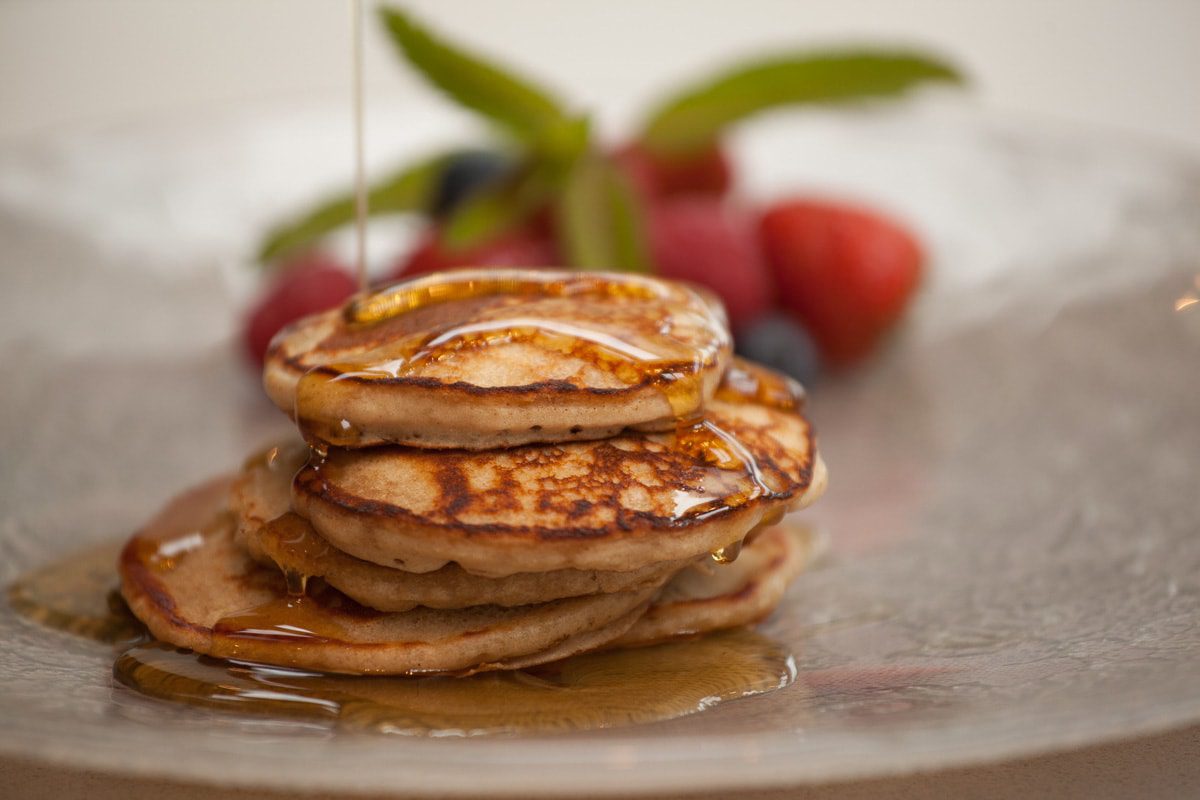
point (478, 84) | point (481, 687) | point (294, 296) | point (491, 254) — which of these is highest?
point (478, 84)

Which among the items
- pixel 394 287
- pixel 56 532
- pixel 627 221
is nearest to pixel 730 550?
pixel 394 287

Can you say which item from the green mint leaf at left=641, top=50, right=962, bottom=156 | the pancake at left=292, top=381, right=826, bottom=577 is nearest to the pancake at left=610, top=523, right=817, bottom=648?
the pancake at left=292, top=381, right=826, bottom=577

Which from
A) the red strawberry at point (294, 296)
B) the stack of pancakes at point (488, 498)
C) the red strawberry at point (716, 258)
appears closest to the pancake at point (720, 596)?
the stack of pancakes at point (488, 498)

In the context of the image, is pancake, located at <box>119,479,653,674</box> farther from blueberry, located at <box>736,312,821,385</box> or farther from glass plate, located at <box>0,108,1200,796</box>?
blueberry, located at <box>736,312,821,385</box>

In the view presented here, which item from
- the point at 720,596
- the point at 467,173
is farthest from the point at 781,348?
the point at 720,596

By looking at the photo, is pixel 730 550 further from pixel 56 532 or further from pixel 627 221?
pixel 627 221

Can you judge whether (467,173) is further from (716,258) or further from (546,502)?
(546,502)
